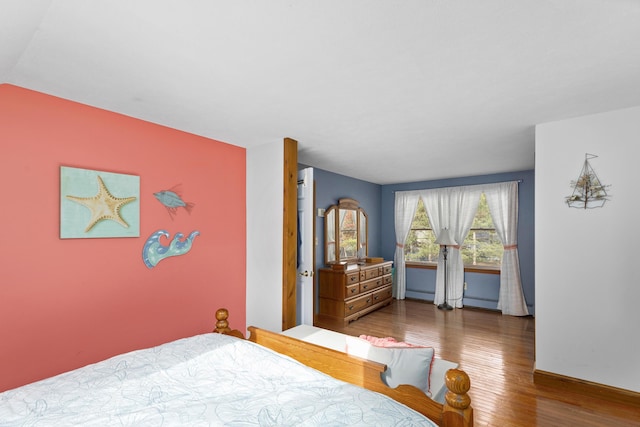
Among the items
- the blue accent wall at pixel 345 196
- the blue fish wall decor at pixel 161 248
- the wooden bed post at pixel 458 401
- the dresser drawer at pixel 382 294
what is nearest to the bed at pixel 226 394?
the wooden bed post at pixel 458 401

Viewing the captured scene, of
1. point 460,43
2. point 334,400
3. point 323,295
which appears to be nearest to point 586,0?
point 460,43

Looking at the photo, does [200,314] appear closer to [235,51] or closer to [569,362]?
[235,51]

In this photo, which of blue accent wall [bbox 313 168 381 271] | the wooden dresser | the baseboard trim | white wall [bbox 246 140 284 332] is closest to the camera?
the baseboard trim

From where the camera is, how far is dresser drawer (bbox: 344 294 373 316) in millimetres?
4621

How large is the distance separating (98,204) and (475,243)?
18.2ft

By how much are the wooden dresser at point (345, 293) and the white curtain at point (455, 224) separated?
54.5 inches

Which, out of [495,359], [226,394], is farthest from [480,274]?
[226,394]

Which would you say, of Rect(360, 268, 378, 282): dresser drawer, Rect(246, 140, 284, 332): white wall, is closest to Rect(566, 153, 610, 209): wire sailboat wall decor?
Rect(246, 140, 284, 332): white wall

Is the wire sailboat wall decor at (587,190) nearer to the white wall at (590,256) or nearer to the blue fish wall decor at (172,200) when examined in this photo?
the white wall at (590,256)

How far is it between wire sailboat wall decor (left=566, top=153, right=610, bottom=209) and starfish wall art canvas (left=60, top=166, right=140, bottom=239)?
3765 millimetres

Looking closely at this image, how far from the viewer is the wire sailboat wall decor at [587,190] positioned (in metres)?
2.59

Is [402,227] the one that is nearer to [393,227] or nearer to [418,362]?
[393,227]

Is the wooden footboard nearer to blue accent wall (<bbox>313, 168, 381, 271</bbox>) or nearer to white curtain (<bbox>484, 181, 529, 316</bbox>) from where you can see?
blue accent wall (<bbox>313, 168, 381, 271</bbox>)

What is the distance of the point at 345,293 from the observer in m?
4.59
